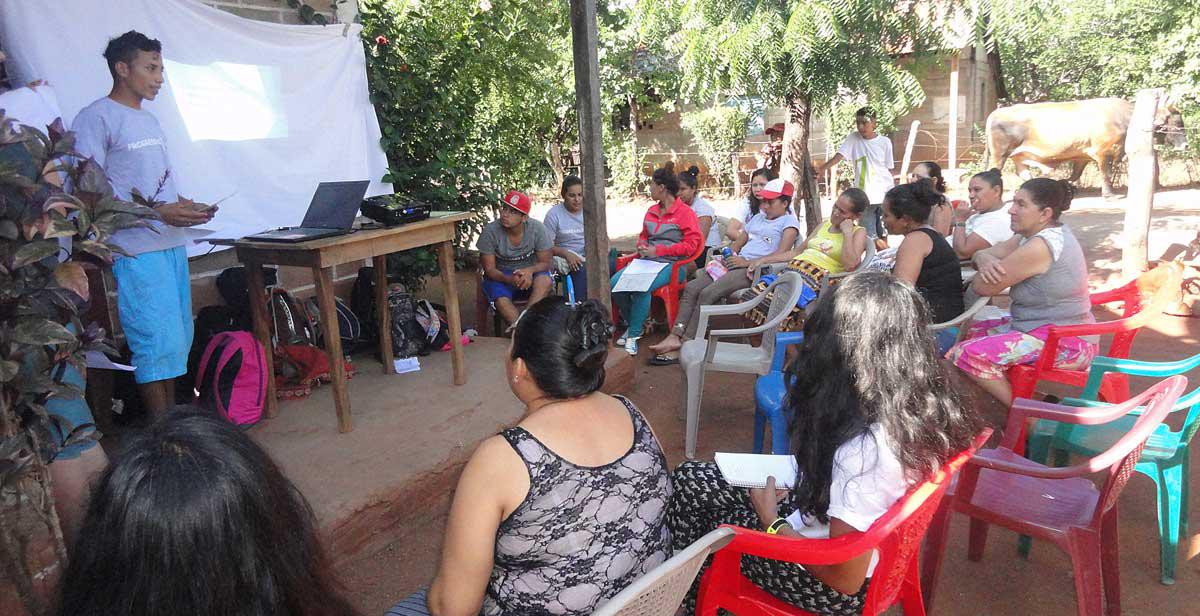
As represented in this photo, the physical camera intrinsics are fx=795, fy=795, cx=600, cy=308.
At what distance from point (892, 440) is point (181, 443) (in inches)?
56.6

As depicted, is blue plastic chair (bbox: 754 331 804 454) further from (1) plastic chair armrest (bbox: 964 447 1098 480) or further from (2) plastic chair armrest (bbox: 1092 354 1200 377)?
(2) plastic chair armrest (bbox: 1092 354 1200 377)

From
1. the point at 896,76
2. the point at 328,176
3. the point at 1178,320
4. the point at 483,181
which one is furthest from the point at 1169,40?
the point at 328,176

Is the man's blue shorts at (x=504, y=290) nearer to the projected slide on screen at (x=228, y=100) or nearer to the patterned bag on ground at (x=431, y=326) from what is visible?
the patterned bag on ground at (x=431, y=326)

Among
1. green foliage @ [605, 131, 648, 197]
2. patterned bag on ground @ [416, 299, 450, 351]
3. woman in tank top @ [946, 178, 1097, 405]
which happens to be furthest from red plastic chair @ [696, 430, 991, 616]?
green foliage @ [605, 131, 648, 197]

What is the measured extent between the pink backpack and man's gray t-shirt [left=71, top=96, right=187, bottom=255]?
1.71 ft

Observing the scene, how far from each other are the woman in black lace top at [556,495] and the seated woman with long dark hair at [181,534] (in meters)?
0.44

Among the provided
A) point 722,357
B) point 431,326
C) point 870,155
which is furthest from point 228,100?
point 870,155

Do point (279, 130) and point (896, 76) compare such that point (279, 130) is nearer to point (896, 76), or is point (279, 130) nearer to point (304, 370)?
point (304, 370)

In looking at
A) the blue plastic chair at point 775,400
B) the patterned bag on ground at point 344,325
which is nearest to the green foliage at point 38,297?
the blue plastic chair at point 775,400

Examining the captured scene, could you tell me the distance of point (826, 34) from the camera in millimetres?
6590

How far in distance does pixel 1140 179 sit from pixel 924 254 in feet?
13.2

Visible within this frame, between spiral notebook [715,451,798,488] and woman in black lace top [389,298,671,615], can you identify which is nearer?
woman in black lace top [389,298,671,615]

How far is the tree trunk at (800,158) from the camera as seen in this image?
808 centimetres

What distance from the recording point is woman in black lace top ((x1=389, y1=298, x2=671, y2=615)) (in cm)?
155
